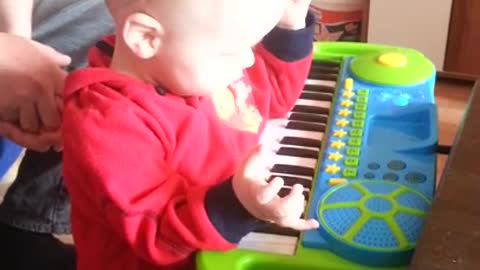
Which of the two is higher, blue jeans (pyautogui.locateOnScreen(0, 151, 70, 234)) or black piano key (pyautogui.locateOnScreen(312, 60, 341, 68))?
black piano key (pyautogui.locateOnScreen(312, 60, 341, 68))

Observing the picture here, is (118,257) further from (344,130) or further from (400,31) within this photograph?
(400,31)

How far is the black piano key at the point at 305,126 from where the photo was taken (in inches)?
31.7

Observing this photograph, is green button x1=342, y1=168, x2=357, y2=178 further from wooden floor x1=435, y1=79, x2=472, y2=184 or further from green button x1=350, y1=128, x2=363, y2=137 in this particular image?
wooden floor x1=435, y1=79, x2=472, y2=184

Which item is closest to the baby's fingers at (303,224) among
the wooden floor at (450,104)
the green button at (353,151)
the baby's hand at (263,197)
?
the baby's hand at (263,197)

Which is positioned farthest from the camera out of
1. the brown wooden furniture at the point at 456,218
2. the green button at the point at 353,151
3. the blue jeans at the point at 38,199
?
the blue jeans at the point at 38,199

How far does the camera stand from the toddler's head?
64cm

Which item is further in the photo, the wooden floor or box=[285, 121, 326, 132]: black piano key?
the wooden floor

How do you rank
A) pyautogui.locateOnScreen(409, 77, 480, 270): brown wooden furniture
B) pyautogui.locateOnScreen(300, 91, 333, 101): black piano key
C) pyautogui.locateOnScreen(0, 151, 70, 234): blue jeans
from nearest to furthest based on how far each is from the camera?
pyautogui.locateOnScreen(409, 77, 480, 270): brown wooden furniture
pyautogui.locateOnScreen(300, 91, 333, 101): black piano key
pyautogui.locateOnScreen(0, 151, 70, 234): blue jeans

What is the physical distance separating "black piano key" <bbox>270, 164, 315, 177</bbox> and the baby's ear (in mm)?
161

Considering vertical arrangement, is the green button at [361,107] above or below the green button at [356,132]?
above

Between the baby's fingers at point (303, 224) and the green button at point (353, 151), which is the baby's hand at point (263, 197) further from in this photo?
the green button at point (353, 151)

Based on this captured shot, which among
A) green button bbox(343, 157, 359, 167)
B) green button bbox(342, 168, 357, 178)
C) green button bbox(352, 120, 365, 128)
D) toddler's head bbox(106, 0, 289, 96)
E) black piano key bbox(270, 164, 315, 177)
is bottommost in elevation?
black piano key bbox(270, 164, 315, 177)

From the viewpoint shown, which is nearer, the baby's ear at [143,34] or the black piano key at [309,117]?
the baby's ear at [143,34]

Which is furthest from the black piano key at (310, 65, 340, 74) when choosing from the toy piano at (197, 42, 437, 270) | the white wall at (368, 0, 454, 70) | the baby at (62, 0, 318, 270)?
the white wall at (368, 0, 454, 70)
